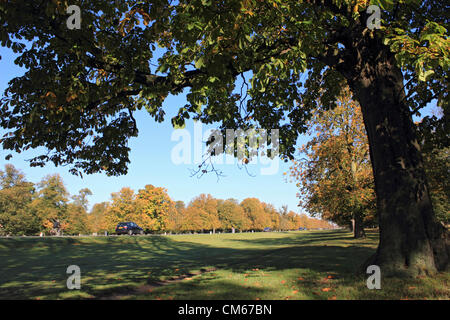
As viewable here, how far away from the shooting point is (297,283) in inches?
309

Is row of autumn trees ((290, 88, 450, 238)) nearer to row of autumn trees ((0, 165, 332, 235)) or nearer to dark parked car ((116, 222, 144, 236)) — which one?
dark parked car ((116, 222, 144, 236))

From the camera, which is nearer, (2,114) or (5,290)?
(5,290)

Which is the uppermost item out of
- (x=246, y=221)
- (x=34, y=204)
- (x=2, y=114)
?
(x=2, y=114)

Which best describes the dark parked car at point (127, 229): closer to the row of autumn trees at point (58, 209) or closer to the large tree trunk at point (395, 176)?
the row of autumn trees at point (58, 209)

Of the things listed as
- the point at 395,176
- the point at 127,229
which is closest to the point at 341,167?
the point at 395,176

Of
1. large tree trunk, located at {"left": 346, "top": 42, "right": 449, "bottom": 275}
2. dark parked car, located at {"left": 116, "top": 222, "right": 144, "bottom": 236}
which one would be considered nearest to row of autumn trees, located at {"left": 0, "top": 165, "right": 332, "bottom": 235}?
dark parked car, located at {"left": 116, "top": 222, "right": 144, "bottom": 236}

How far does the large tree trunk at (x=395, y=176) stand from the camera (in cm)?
753

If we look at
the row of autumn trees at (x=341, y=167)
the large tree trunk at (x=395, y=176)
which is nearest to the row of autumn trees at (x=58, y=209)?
the row of autumn trees at (x=341, y=167)

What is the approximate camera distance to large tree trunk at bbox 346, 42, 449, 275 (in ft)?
24.7

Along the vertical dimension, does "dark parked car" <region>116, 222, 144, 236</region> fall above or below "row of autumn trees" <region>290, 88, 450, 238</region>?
below

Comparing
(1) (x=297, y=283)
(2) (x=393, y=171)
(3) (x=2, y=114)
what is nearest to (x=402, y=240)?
(2) (x=393, y=171)

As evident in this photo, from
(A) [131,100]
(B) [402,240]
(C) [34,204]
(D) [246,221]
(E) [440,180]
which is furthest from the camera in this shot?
(D) [246,221]

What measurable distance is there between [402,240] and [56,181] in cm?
7811
